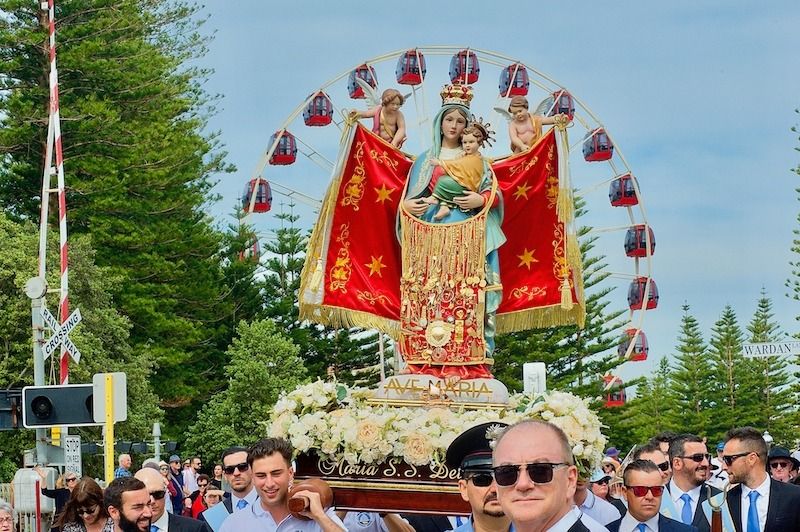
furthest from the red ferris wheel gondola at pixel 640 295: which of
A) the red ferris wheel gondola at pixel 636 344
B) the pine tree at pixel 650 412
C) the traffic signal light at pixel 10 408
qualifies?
the traffic signal light at pixel 10 408

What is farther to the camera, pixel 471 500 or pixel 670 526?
pixel 670 526

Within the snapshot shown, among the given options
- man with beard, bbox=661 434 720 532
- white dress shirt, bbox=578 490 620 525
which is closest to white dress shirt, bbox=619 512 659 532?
white dress shirt, bbox=578 490 620 525

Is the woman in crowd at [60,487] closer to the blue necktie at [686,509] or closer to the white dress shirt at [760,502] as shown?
the blue necktie at [686,509]

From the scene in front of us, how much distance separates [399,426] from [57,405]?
558 cm

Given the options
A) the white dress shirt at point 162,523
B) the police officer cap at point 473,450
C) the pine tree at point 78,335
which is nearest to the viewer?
the police officer cap at point 473,450

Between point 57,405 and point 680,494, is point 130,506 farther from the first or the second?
point 57,405

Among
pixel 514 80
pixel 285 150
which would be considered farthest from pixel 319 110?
pixel 514 80

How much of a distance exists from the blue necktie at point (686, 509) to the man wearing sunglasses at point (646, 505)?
194 centimetres

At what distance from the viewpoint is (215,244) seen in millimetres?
49812

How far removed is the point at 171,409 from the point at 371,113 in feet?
111

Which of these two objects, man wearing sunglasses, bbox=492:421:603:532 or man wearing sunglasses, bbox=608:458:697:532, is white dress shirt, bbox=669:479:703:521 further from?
man wearing sunglasses, bbox=492:421:603:532

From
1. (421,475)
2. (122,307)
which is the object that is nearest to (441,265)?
(421,475)

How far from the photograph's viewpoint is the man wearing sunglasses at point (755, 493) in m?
9.71

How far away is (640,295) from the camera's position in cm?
4116
